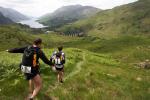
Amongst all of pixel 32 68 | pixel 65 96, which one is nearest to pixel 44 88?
pixel 65 96

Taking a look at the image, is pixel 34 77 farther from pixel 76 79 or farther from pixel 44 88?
pixel 76 79

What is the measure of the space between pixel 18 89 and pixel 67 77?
7724mm

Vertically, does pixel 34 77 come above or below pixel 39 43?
below

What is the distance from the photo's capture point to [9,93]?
1970 cm

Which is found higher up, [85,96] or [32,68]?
[32,68]

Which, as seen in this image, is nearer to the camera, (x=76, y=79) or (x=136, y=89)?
(x=76, y=79)

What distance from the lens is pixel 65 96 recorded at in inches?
819

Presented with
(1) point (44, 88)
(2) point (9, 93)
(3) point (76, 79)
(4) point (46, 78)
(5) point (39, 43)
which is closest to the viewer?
(5) point (39, 43)

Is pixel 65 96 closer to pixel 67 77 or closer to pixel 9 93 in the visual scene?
pixel 9 93

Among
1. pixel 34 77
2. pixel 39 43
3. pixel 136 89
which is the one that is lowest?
pixel 136 89

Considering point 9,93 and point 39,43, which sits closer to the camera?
point 39,43

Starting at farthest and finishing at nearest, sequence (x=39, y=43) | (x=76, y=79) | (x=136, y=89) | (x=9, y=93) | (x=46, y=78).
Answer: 1. (x=136, y=89)
2. (x=76, y=79)
3. (x=46, y=78)
4. (x=9, y=93)
5. (x=39, y=43)

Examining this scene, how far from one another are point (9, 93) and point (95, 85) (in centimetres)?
1095

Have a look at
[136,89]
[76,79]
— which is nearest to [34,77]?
[76,79]
